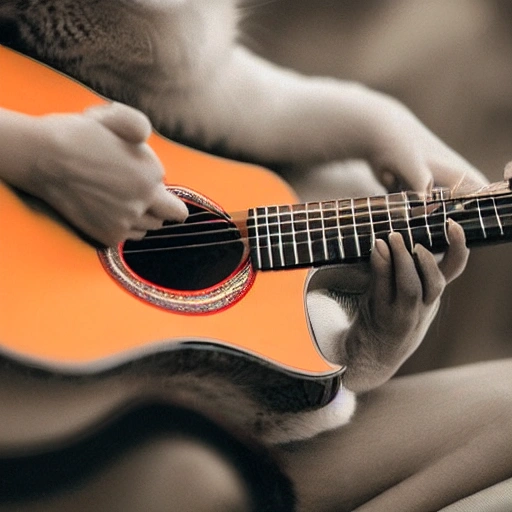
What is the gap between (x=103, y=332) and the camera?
60 cm

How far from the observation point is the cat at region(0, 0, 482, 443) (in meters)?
0.70

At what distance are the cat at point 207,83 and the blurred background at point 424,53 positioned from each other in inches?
0.7

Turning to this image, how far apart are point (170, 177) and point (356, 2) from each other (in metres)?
0.28

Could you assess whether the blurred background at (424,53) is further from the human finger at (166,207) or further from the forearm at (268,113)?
the human finger at (166,207)

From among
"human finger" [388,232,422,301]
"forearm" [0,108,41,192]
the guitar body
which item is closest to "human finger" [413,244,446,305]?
"human finger" [388,232,422,301]

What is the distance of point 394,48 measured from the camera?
0.72 metres

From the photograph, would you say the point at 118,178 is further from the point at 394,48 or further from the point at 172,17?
the point at 394,48

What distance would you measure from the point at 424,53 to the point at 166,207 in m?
0.32

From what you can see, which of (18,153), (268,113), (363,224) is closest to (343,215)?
(363,224)

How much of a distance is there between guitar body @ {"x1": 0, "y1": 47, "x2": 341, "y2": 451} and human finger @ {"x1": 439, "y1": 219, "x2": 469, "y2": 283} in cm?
14

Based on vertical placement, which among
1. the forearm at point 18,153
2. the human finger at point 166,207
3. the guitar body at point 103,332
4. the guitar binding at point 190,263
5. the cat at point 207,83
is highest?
the cat at point 207,83

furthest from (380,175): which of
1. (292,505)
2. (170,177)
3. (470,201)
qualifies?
(292,505)

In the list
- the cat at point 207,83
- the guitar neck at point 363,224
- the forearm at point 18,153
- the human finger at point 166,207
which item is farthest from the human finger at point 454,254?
the forearm at point 18,153

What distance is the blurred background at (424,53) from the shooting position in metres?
0.70
